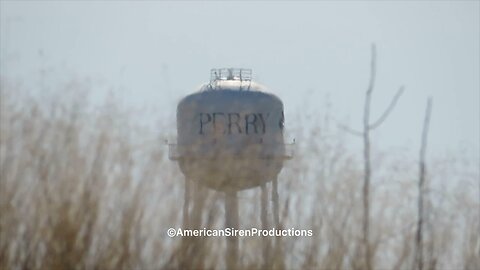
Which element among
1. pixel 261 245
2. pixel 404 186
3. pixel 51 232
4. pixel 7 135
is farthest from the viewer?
pixel 404 186

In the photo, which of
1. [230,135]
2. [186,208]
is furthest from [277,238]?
[230,135]

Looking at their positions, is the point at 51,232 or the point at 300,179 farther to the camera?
the point at 300,179

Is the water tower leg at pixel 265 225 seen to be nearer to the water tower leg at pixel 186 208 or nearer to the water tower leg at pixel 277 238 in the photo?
the water tower leg at pixel 277 238

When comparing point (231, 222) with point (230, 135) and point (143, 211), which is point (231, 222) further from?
point (230, 135)

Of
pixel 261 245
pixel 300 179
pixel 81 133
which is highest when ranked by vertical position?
pixel 81 133

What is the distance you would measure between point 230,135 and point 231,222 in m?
3.29

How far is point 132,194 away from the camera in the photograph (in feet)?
12.8

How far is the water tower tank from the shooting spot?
170 inches

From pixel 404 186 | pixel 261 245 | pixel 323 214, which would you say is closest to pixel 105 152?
pixel 261 245

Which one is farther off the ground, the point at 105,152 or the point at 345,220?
the point at 105,152

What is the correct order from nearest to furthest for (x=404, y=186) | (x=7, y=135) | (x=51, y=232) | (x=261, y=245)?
(x=51, y=232), (x=7, y=135), (x=261, y=245), (x=404, y=186)

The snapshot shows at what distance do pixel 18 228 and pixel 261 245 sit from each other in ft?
4.10

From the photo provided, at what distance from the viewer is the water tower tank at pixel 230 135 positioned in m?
4.32

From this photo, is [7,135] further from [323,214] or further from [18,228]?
[323,214]
